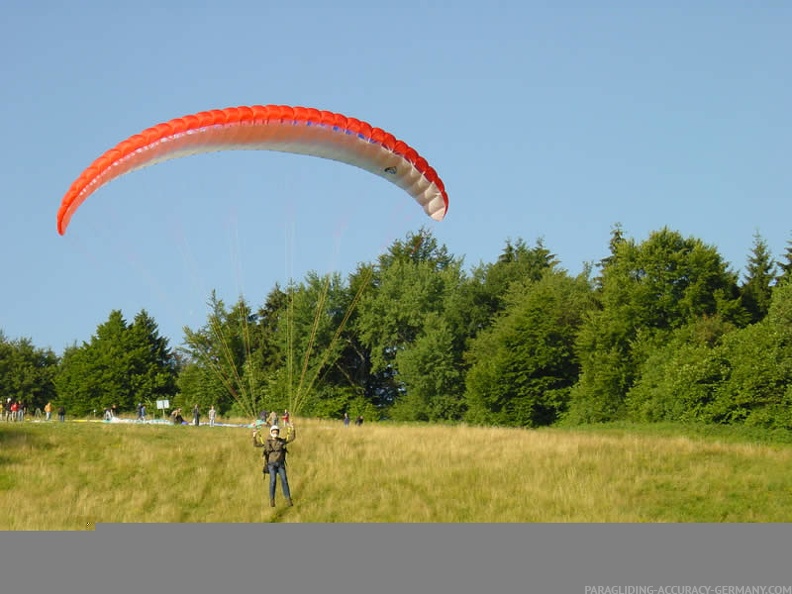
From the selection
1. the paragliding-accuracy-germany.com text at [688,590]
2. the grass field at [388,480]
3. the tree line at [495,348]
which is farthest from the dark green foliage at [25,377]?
the paragliding-accuracy-germany.com text at [688,590]

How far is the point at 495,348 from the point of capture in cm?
6612

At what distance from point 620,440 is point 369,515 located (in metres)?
11.1

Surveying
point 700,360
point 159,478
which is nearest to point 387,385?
point 700,360

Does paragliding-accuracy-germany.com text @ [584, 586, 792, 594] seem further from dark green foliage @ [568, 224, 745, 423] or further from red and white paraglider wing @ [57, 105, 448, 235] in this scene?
dark green foliage @ [568, 224, 745, 423]

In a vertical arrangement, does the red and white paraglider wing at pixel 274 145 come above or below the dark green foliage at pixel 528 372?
above

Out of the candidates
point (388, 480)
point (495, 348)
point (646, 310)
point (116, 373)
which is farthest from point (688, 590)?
point (116, 373)

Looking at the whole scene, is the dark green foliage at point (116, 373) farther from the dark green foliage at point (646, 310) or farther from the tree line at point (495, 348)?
the dark green foliage at point (646, 310)

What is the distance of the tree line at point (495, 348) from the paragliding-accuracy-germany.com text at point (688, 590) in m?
33.0

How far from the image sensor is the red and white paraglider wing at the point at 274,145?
22.4m

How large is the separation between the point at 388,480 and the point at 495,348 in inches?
1565

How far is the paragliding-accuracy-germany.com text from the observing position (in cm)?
1302

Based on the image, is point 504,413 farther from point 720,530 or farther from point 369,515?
point 720,530

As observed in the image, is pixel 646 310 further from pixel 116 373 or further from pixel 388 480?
pixel 116 373

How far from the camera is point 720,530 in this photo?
15.5 metres
